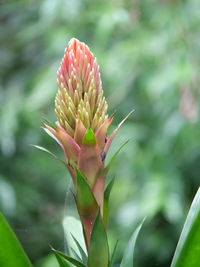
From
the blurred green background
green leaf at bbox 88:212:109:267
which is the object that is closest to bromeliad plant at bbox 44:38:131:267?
green leaf at bbox 88:212:109:267

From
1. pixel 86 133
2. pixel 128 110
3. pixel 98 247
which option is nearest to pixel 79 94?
pixel 86 133

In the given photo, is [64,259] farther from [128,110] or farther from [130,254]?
[128,110]

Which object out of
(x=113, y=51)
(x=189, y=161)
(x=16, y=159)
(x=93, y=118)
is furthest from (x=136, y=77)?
(x=93, y=118)

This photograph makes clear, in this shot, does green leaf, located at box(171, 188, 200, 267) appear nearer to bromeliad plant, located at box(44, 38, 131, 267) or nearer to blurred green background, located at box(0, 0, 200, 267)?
bromeliad plant, located at box(44, 38, 131, 267)

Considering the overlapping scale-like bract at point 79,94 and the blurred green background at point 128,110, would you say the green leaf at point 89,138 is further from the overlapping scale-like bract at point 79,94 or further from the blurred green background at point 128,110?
the blurred green background at point 128,110

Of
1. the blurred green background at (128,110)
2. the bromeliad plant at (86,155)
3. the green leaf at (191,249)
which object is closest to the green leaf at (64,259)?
the bromeliad plant at (86,155)
